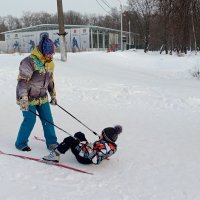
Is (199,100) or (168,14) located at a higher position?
(168,14)

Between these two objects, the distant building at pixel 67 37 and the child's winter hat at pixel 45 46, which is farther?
the distant building at pixel 67 37

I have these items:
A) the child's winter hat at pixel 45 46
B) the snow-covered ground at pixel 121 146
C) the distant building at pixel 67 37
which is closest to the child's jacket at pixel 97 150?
the snow-covered ground at pixel 121 146

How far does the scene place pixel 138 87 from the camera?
38.5 feet

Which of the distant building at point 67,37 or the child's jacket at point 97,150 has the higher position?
the distant building at point 67,37

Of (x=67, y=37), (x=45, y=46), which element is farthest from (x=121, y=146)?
(x=67, y=37)

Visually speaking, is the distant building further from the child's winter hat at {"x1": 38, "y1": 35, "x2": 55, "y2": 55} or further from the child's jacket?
the child's jacket

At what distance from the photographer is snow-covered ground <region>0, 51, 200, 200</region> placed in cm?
447

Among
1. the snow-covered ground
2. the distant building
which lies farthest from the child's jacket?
the distant building

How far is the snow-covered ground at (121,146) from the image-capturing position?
4469 millimetres

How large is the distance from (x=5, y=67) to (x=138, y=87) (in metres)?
5.46

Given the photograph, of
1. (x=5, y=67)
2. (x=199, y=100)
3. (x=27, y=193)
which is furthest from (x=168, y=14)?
(x=27, y=193)

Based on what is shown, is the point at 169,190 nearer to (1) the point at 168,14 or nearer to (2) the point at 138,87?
(2) the point at 138,87

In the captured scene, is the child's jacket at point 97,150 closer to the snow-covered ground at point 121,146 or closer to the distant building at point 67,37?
the snow-covered ground at point 121,146

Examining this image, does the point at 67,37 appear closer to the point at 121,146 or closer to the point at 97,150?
the point at 121,146
